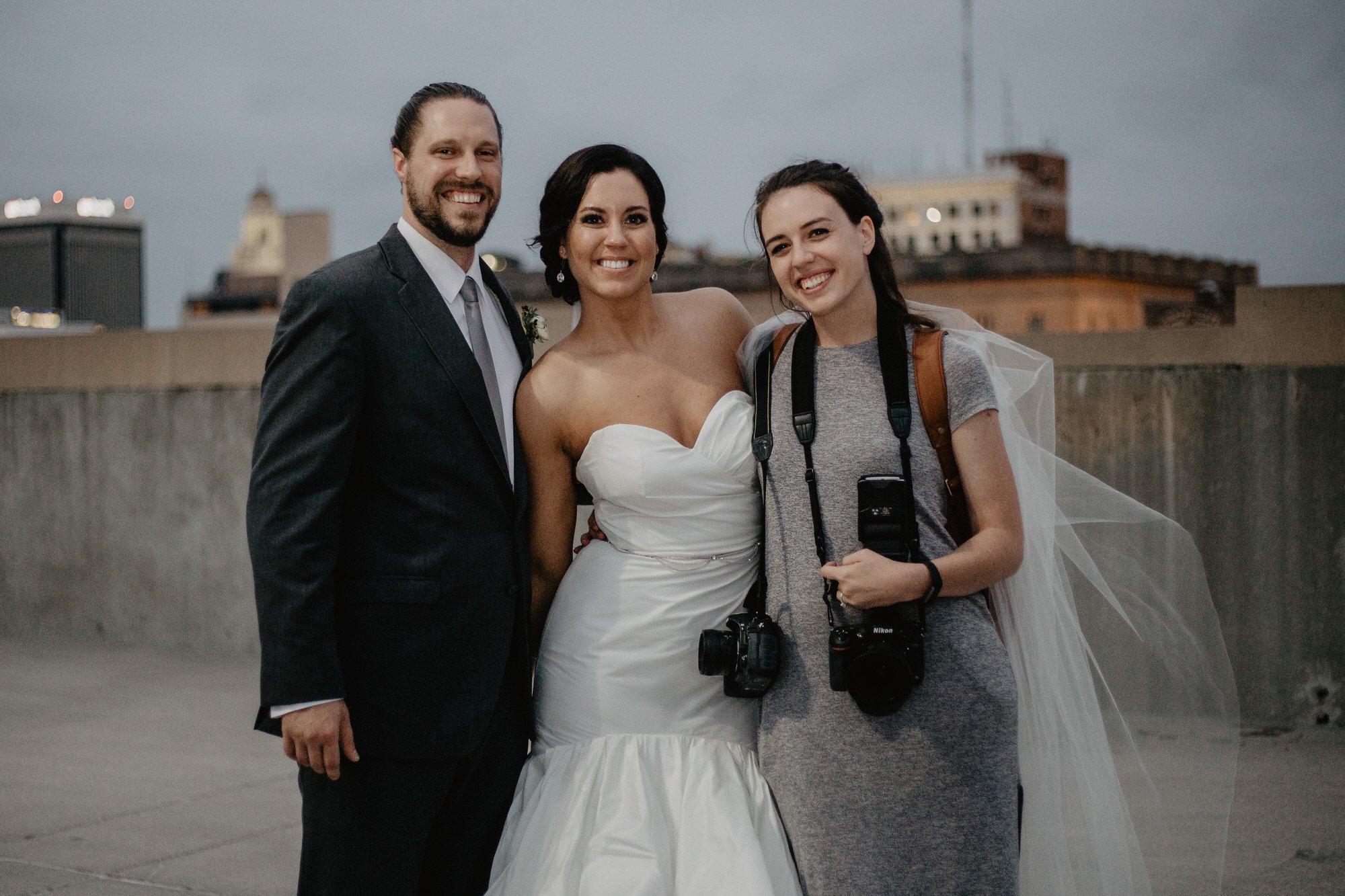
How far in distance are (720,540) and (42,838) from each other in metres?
3.06

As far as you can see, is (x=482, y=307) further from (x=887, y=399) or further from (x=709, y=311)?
(x=887, y=399)

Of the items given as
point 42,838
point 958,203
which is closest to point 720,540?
point 42,838

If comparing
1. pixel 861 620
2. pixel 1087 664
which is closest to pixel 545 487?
pixel 861 620

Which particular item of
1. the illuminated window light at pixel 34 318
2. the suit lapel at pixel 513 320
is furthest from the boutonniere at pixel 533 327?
the illuminated window light at pixel 34 318

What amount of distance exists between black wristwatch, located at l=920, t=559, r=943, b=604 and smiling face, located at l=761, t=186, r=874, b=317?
0.59 metres

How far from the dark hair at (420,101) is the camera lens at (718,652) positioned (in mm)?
1256

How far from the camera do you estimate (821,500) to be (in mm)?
2547

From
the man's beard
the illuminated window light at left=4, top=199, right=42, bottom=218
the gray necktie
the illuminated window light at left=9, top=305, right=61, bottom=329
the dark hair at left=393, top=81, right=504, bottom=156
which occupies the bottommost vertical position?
the gray necktie

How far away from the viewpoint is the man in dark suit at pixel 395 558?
250 centimetres

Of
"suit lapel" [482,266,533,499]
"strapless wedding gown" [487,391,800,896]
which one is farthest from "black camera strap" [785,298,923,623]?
"suit lapel" [482,266,533,499]

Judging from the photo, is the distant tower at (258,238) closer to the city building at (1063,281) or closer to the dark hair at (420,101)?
the city building at (1063,281)

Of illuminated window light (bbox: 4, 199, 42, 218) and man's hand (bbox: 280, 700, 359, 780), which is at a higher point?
illuminated window light (bbox: 4, 199, 42, 218)

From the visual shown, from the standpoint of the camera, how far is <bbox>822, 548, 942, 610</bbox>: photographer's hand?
2.39 metres

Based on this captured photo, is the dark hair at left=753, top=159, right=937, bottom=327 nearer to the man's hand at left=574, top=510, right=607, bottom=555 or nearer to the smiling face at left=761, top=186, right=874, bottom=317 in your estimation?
the smiling face at left=761, top=186, right=874, bottom=317
